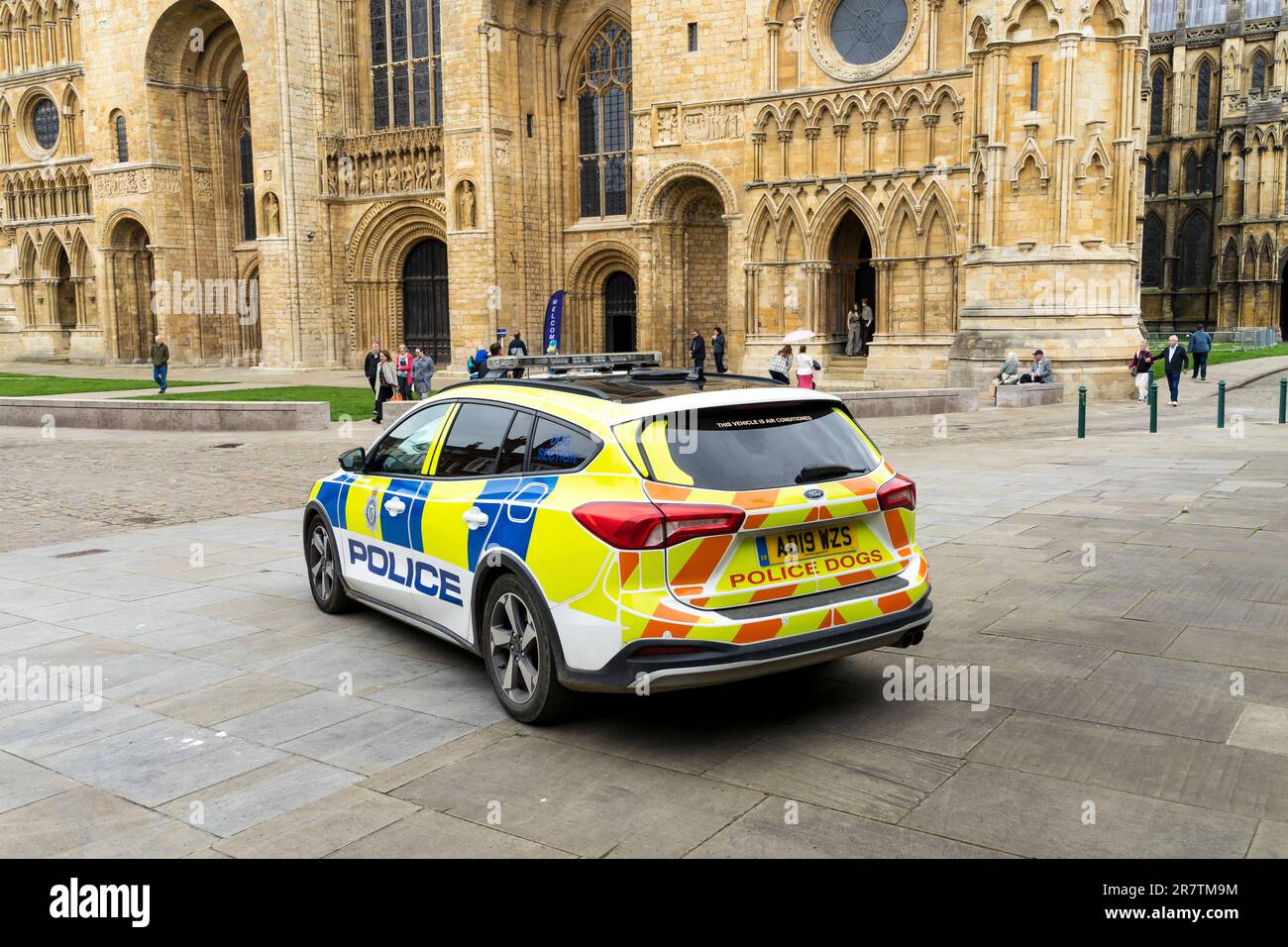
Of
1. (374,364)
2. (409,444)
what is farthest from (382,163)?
(409,444)

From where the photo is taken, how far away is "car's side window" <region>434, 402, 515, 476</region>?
5684 millimetres

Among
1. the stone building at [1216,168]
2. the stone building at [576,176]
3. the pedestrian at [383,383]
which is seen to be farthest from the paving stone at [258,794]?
the stone building at [1216,168]

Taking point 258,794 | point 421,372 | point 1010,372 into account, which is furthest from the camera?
point 421,372

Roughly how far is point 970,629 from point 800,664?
7.03 ft

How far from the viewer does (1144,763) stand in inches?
179

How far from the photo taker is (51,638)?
6.75m

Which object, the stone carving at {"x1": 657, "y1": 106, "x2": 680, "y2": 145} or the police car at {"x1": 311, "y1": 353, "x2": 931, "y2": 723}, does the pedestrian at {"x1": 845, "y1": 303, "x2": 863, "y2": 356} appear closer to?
the stone carving at {"x1": 657, "y1": 106, "x2": 680, "y2": 145}

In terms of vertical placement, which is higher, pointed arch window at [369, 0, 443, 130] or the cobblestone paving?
pointed arch window at [369, 0, 443, 130]

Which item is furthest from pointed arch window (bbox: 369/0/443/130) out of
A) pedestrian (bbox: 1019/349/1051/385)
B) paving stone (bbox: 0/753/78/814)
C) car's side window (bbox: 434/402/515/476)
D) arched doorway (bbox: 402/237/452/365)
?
paving stone (bbox: 0/753/78/814)

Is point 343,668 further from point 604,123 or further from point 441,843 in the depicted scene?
point 604,123

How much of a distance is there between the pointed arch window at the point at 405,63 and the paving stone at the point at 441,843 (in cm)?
3620

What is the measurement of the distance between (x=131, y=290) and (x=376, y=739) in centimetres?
4386

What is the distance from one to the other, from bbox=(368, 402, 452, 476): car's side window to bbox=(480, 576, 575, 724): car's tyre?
4.00 feet
